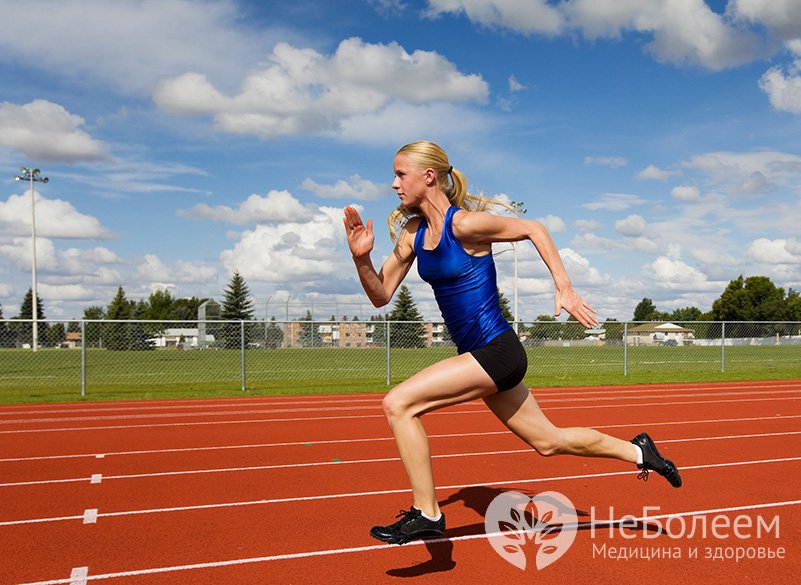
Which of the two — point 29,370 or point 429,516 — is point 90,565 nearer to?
point 429,516

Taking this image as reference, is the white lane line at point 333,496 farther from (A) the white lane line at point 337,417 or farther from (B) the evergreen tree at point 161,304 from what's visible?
(B) the evergreen tree at point 161,304

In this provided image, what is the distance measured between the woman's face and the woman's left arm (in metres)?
0.25

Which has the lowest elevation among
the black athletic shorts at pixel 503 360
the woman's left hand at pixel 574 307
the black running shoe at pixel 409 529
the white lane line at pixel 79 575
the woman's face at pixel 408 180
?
the white lane line at pixel 79 575

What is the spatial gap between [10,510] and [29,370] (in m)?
21.3

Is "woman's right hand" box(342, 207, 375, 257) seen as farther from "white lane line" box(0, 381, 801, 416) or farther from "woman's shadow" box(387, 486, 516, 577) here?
"white lane line" box(0, 381, 801, 416)

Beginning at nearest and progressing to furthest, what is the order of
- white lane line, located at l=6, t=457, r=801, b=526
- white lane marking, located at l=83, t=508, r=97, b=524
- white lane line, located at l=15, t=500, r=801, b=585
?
white lane line, located at l=15, t=500, r=801, b=585, white lane marking, located at l=83, t=508, r=97, b=524, white lane line, located at l=6, t=457, r=801, b=526

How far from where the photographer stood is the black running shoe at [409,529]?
3586mm

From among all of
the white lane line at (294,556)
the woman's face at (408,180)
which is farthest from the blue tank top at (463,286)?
the white lane line at (294,556)

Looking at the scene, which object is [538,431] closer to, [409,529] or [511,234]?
[409,529]

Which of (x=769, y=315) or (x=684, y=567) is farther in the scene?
(x=769, y=315)

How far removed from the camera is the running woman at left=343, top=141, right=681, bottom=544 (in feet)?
12.1

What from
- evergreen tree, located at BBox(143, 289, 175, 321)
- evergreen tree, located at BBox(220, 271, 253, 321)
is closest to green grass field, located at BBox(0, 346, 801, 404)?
evergreen tree, located at BBox(220, 271, 253, 321)

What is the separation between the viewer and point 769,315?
98438 millimetres

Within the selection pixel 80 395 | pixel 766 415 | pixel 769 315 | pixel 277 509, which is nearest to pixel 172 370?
pixel 80 395
